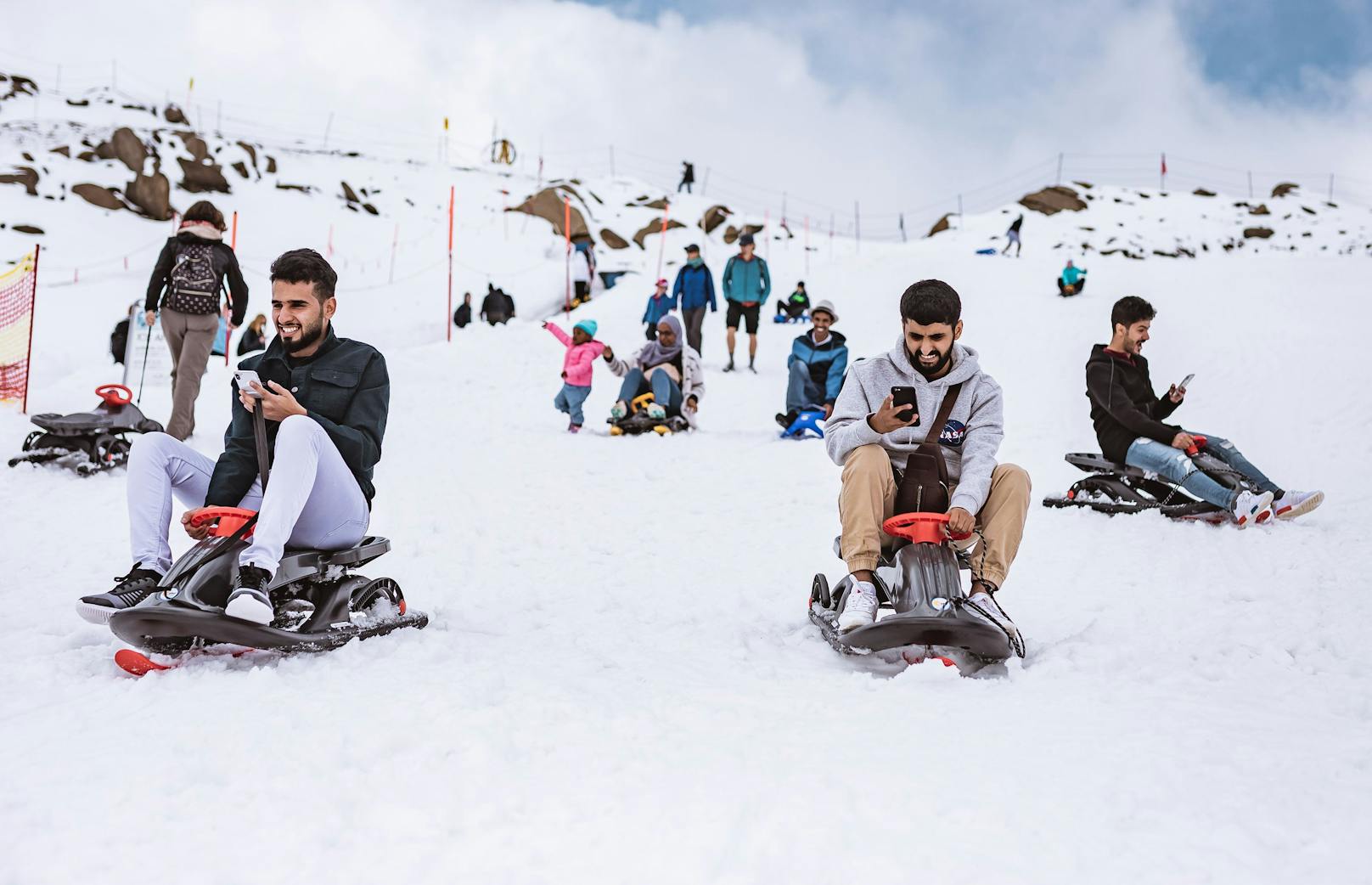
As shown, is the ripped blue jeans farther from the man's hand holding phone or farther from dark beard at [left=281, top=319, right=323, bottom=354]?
dark beard at [left=281, top=319, right=323, bottom=354]

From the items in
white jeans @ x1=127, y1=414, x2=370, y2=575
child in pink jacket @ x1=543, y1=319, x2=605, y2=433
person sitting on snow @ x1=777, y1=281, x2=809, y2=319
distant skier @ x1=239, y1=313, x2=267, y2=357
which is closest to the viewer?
white jeans @ x1=127, y1=414, x2=370, y2=575

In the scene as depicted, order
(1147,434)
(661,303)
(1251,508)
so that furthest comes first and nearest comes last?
(661,303) < (1147,434) < (1251,508)

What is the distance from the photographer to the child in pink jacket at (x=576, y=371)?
8242 mm

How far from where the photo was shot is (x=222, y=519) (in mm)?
2602

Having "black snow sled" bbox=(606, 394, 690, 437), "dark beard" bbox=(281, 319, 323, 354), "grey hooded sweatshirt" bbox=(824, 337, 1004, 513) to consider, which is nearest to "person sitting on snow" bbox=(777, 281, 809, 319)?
"black snow sled" bbox=(606, 394, 690, 437)

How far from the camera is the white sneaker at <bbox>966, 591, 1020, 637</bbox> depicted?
265 cm

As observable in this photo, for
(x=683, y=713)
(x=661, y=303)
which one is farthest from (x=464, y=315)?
(x=683, y=713)

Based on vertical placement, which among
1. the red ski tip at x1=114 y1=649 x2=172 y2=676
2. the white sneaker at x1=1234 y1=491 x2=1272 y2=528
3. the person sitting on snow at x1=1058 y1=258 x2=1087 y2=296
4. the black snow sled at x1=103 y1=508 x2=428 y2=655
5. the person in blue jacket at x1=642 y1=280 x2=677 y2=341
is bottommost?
the red ski tip at x1=114 y1=649 x2=172 y2=676

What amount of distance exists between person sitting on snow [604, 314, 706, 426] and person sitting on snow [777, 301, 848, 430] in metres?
0.86

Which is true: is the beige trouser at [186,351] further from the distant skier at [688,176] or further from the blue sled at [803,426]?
the distant skier at [688,176]

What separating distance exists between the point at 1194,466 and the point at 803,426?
135 inches

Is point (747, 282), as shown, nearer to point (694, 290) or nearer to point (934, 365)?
point (694, 290)

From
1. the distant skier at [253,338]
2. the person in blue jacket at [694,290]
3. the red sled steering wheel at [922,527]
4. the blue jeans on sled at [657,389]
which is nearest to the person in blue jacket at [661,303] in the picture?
the person in blue jacket at [694,290]

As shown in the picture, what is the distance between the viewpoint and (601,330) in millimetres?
15570
